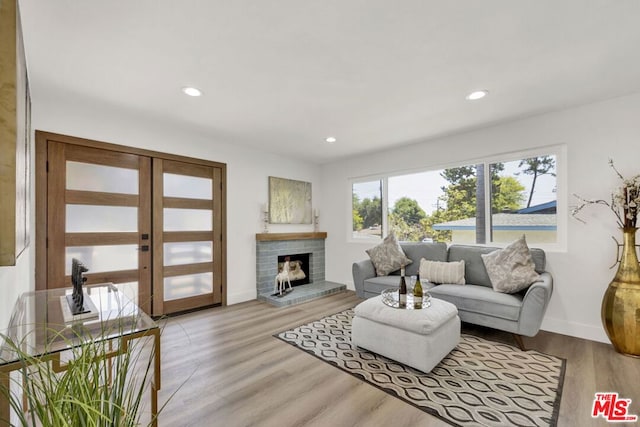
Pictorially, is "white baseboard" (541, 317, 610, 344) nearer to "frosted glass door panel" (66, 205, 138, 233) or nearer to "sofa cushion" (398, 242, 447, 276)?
"sofa cushion" (398, 242, 447, 276)

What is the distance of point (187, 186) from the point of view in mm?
3812

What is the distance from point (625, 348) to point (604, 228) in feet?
3.72

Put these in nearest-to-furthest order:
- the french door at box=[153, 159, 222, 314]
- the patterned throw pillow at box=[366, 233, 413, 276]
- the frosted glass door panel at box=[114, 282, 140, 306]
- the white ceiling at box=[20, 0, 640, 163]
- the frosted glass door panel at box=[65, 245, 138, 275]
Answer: the white ceiling at box=[20, 0, 640, 163], the frosted glass door panel at box=[65, 245, 138, 275], the frosted glass door panel at box=[114, 282, 140, 306], the french door at box=[153, 159, 222, 314], the patterned throw pillow at box=[366, 233, 413, 276]

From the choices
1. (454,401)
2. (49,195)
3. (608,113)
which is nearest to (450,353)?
(454,401)

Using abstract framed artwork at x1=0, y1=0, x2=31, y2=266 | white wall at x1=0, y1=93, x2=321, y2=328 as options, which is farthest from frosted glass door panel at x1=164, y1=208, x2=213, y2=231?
abstract framed artwork at x1=0, y1=0, x2=31, y2=266

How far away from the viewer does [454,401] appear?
6.31ft

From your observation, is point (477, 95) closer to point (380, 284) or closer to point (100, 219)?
point (380, 284)

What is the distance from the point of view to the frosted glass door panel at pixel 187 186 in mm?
3646

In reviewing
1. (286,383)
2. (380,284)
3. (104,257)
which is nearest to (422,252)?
(380,284)

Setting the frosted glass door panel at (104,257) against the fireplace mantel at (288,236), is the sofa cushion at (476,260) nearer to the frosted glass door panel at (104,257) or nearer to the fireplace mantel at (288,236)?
the fireplace mantel at (288,236)

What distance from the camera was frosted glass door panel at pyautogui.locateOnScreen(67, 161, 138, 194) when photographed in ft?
9.63

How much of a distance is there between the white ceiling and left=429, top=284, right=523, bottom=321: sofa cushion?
1.98 meters

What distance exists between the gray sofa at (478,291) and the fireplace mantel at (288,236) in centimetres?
142

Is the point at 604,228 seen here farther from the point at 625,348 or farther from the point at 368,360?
the point at 368,360
